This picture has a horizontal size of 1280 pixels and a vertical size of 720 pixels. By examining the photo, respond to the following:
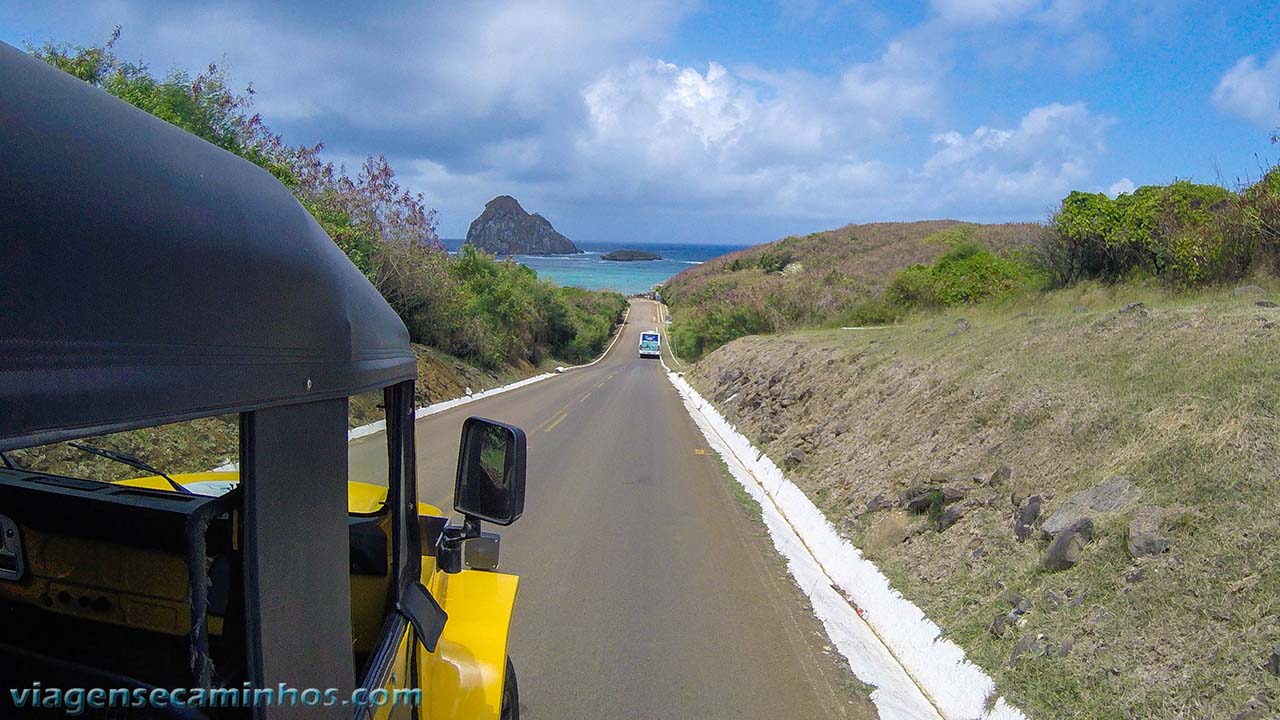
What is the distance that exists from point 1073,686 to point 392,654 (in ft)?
13.0

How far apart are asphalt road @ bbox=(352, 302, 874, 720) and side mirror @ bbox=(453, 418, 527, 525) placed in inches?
21.2

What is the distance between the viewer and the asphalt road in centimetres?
545

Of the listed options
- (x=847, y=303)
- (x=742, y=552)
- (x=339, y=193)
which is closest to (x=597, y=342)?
(x=847, y=303)

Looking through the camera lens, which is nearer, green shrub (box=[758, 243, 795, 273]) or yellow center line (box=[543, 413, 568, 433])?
yellow center line (box=[543, 413, 568, 433])

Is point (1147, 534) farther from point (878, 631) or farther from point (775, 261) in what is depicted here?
point (775, 261)

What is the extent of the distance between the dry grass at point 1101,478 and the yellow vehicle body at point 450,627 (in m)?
3.12

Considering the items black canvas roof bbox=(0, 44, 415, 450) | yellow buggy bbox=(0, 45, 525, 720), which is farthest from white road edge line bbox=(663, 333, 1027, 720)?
black canvas roof bbox=(0, 44, 415, 450)

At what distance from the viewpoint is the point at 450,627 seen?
3.22 metres

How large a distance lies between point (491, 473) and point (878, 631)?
200 inches

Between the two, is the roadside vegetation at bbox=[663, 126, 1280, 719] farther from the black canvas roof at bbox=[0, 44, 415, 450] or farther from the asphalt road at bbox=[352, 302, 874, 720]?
the black canvas roof at bbox=[0, 44, 415, 450]

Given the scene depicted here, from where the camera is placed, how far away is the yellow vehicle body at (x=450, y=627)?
247 cm

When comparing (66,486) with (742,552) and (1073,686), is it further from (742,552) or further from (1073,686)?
(742,552)

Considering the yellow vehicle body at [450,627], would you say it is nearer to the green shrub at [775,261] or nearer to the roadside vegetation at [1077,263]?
the roadside vegetation at [1077,263]

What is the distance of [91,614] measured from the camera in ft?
6.31
